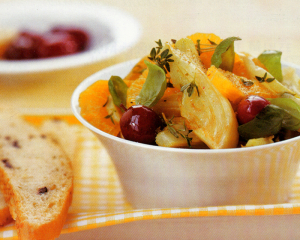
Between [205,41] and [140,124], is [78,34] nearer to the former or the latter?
[205,41]

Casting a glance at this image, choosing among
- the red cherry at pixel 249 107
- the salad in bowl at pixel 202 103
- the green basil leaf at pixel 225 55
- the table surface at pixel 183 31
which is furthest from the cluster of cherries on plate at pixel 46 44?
the red cherry at pixel 249 107

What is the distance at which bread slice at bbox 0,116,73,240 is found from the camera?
1142 mm

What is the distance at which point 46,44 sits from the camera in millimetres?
2316

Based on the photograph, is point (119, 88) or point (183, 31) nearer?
point (119, 88)

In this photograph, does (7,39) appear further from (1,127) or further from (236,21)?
(236,21)

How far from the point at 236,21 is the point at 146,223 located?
1.59 metres

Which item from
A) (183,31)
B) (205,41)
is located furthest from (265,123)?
(183,31)

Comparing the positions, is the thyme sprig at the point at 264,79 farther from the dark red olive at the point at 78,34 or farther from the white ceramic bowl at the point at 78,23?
the dark red olive at the point at 78,34

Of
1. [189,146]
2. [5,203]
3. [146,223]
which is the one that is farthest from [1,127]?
[189,146]

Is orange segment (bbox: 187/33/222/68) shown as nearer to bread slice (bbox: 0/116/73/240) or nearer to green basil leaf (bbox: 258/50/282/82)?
green basil leaf (bbox: 258/50/282/82)

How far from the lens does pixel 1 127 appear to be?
192cm

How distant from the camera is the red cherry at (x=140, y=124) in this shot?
3.43ft

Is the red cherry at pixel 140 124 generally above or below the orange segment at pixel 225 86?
below

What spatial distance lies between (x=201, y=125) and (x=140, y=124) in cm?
19
